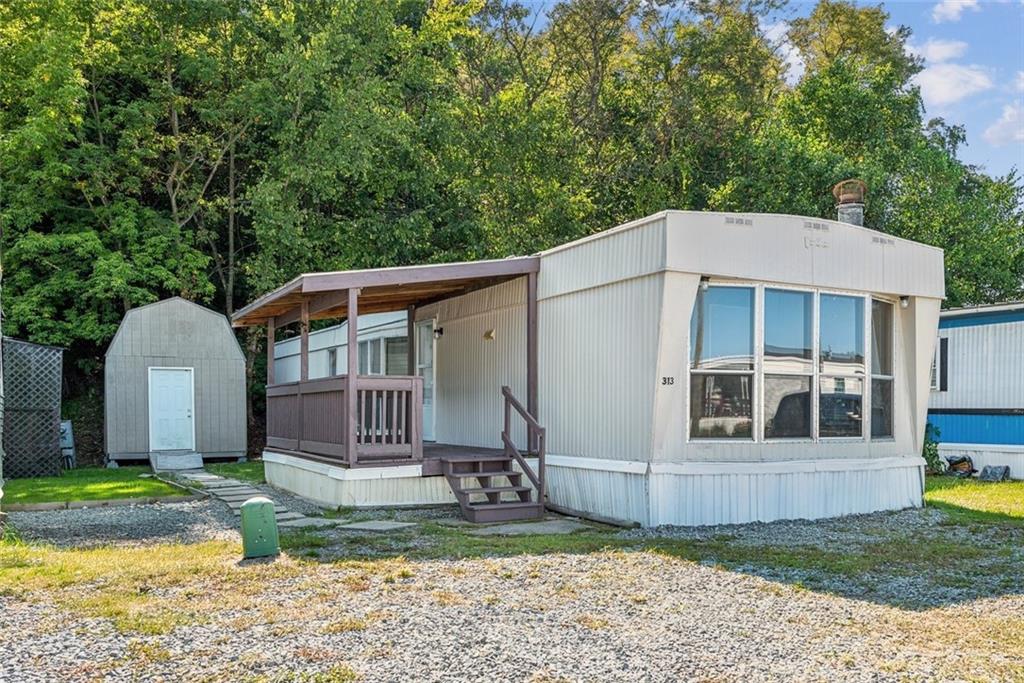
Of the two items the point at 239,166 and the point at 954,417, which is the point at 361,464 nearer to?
the point at 954,417

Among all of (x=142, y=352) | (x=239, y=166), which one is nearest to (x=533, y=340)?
(x=142, y=352)

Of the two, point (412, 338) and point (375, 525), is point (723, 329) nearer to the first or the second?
point (375, 525)

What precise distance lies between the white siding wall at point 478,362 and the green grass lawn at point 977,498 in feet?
15.0

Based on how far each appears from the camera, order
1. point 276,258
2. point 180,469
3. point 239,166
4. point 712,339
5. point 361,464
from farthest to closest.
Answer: point 239,166 → point 276,258 → point 180,469 → point 361,464 → point 712,339

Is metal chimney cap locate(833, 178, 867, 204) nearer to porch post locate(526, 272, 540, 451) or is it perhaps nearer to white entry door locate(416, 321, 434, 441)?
porch post locate(526, 272, 540, 451)

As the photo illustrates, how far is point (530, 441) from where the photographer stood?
9141mm

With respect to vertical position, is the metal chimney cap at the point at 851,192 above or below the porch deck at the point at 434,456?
above

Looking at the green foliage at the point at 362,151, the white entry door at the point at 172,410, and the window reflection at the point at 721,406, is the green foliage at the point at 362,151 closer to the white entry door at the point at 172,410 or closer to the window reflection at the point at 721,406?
the white entry door at the point at 172,410

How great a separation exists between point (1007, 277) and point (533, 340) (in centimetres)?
1474

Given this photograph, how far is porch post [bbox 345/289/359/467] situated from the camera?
326 inches

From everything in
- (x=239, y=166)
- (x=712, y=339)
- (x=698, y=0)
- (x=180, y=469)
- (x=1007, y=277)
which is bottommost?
(x=180, y=469)

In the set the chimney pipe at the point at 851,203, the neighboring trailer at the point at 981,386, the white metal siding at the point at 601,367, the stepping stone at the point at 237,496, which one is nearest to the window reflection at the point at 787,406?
the white metal siding at the point at 601,367

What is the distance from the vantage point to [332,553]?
6406mm

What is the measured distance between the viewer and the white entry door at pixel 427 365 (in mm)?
11992
